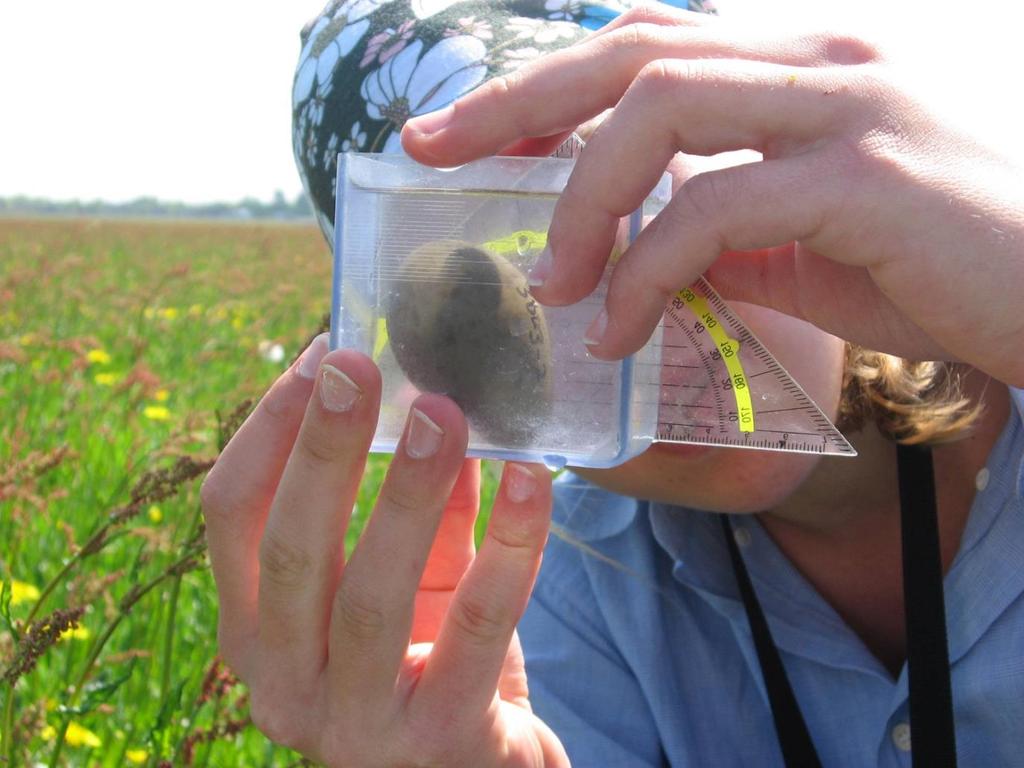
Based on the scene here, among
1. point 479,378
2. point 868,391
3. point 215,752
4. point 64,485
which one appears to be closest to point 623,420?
point 479,378

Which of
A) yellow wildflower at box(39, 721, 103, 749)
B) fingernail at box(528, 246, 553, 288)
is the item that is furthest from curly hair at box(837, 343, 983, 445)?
yellow wildflower at box(39, 721, 103, 749)

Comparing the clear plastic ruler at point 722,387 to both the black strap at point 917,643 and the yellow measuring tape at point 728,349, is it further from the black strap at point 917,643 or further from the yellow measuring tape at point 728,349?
the black strap at point 917,643

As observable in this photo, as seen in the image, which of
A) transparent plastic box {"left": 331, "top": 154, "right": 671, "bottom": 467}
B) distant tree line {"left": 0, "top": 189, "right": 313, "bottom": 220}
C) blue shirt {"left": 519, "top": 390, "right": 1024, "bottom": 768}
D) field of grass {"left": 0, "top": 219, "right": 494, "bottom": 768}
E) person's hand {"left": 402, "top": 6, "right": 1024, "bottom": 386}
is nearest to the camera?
person's hand {"left": 402, "top": 6, "right": 1024, "bottom": 386}

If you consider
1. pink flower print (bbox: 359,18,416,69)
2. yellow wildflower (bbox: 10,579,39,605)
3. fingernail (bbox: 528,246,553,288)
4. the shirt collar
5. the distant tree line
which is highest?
pink flower print (bbox: 359,18,416,69)

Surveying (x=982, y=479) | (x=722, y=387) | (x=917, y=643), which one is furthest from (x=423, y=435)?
(x=982, y=479)

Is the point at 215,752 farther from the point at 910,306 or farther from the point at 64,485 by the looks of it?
the point at 910,306

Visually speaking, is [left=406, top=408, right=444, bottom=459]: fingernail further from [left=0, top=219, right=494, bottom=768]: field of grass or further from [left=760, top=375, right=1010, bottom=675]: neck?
[left=760, top=375, right=1010, bottom=675]: neck
